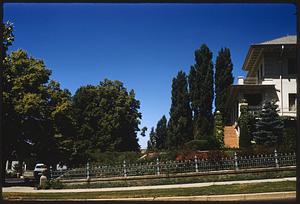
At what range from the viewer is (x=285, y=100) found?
108 ft

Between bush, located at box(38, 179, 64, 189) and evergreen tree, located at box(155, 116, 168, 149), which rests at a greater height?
evergreen tree, located at box(155, 116, 168, 149)

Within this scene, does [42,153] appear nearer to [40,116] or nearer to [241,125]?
[40,116]

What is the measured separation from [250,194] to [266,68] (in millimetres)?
22893

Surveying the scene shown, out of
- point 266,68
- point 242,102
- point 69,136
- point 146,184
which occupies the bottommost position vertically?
point 146,184

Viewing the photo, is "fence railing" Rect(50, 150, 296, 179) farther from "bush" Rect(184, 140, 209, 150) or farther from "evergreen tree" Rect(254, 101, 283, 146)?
"evergreen tree" Rect(254, 101, 283, 146)

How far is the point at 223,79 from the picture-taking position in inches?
1722

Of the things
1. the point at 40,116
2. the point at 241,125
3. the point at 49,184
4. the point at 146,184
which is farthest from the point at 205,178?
the point at 40,116

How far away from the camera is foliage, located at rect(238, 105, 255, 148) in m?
29.1

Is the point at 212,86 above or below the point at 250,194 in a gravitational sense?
above

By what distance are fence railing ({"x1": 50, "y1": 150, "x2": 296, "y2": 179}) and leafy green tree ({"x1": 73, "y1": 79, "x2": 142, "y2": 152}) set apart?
51.9 ft

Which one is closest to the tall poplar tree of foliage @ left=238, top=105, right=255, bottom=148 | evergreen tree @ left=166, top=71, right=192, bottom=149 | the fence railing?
evergreen tree @ left=166, top=71, right=192, bottom=149

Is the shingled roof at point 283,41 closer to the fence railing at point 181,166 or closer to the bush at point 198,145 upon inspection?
the bush at point 198,145

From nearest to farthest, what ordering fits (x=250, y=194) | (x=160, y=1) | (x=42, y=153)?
(x=160, y=1), (x=250, y=194), (x=42, y=153)

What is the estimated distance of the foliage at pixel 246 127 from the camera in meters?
29.1
